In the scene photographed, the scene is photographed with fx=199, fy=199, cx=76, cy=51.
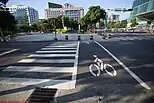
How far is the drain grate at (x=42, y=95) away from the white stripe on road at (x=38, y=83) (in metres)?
0.38

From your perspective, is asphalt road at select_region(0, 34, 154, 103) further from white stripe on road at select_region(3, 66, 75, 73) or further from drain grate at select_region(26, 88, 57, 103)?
drain grate at select_region(26, 88, 57, 103)

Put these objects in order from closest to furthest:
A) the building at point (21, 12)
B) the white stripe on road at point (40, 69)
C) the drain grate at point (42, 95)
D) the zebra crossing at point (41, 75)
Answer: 1. the drain grate at point (42, 95)
2. the zebra crossing at point (41, 75)
3. the white stripe on road at point (40, 69)
4. the building at point (21, 12)

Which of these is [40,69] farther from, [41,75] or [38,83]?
[38,83]

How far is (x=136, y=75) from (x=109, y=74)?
1.08m

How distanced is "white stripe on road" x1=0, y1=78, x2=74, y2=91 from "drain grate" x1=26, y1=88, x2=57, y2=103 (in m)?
0.38

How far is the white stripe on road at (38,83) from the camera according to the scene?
6.87 metres

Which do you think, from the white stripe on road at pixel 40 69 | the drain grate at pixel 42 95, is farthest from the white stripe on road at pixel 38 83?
the white stripe on road at pixel 40 69

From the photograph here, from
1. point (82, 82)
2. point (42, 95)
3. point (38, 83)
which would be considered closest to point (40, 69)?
point (38, 83)

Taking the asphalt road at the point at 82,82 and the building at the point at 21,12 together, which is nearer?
the asphalt road at the point at 82,82

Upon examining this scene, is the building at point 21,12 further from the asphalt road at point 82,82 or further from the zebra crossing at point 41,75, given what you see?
the asphalt road at point 82,82

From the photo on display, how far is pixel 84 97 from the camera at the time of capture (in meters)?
5.76

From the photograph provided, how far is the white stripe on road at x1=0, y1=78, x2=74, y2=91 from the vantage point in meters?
6.87

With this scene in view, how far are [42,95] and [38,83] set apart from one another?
1223mm

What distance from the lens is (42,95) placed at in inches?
237
